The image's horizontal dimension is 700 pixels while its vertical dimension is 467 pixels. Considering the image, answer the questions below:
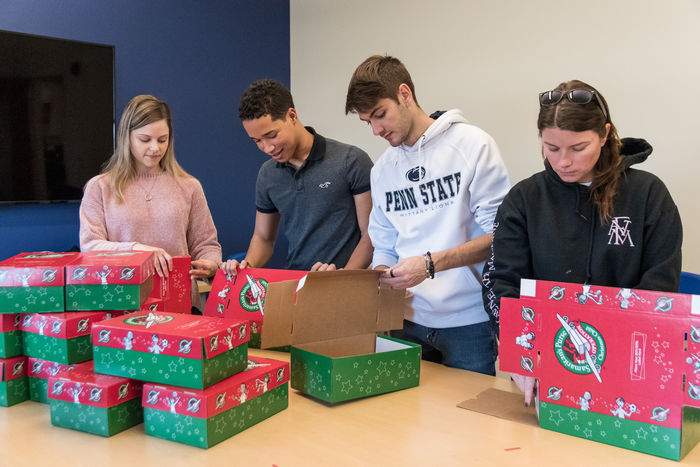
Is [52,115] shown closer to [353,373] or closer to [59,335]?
[59,335]

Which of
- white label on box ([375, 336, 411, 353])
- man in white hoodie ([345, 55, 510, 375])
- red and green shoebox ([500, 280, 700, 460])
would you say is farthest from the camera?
man in white hoodie ([345, 55, 510, 375])

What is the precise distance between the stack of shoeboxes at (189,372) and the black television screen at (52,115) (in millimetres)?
2088

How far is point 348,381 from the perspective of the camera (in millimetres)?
1355

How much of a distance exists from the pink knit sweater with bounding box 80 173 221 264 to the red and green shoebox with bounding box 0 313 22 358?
1.88 feet

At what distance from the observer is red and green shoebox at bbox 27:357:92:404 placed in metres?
1.35

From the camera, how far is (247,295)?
5.80ft

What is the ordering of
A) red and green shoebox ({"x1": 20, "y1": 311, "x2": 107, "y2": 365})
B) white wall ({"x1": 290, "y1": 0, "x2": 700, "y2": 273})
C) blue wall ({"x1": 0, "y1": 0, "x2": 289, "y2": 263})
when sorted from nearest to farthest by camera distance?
red and green shoebox ({"x1": 20, "y1": 311, "x2": 107, "y2": 365})
white wall ({"x1": 290, "y1": 0, "x2": 700, "y2": 273})
blue wall ({"x1": 0, "y1": 0, "x2": 289, "y2": 263})

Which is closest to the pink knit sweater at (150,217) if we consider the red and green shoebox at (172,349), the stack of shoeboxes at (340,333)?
the stack of shoeboxes at (340,333)

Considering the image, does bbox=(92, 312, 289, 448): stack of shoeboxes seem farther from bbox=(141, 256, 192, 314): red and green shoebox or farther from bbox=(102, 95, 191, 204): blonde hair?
bbox=(102, 95, 191, 204): blonde hair

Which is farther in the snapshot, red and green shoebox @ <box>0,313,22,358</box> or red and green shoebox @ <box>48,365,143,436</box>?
red and green shoebox @ <box>0,313,22,358</box>

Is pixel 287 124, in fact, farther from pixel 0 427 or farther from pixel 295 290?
pixel 0 427

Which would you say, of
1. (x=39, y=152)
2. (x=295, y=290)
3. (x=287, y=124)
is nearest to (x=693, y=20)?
(x=287, y=124)

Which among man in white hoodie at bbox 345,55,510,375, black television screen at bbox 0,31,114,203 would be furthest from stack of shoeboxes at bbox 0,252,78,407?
black television screen at bbox 0,31,114,203

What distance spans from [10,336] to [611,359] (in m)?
1.31
